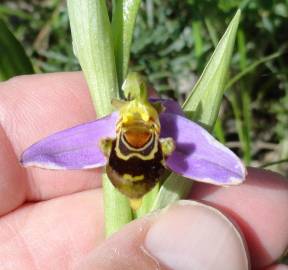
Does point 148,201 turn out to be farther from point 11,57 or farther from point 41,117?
point 11,57

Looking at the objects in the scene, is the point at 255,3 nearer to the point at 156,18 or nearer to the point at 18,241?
the point at 156,18

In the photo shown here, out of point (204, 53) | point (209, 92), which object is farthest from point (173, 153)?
point (204, 53)

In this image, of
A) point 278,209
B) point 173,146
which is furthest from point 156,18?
point 173,146

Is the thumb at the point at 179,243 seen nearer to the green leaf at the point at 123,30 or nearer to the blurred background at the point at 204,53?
the green leaf at the point at 123,30

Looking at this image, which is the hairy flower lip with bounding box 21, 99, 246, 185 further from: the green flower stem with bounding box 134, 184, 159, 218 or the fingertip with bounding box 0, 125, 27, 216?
the fingertip with bounding box 0, 125, 27, 216

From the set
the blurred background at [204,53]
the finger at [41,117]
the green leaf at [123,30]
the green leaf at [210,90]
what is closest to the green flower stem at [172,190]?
the green leaf at [210,90]

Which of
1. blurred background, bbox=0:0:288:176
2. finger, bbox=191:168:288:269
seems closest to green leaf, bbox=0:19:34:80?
blurred background, bbox=0:0:288:176
